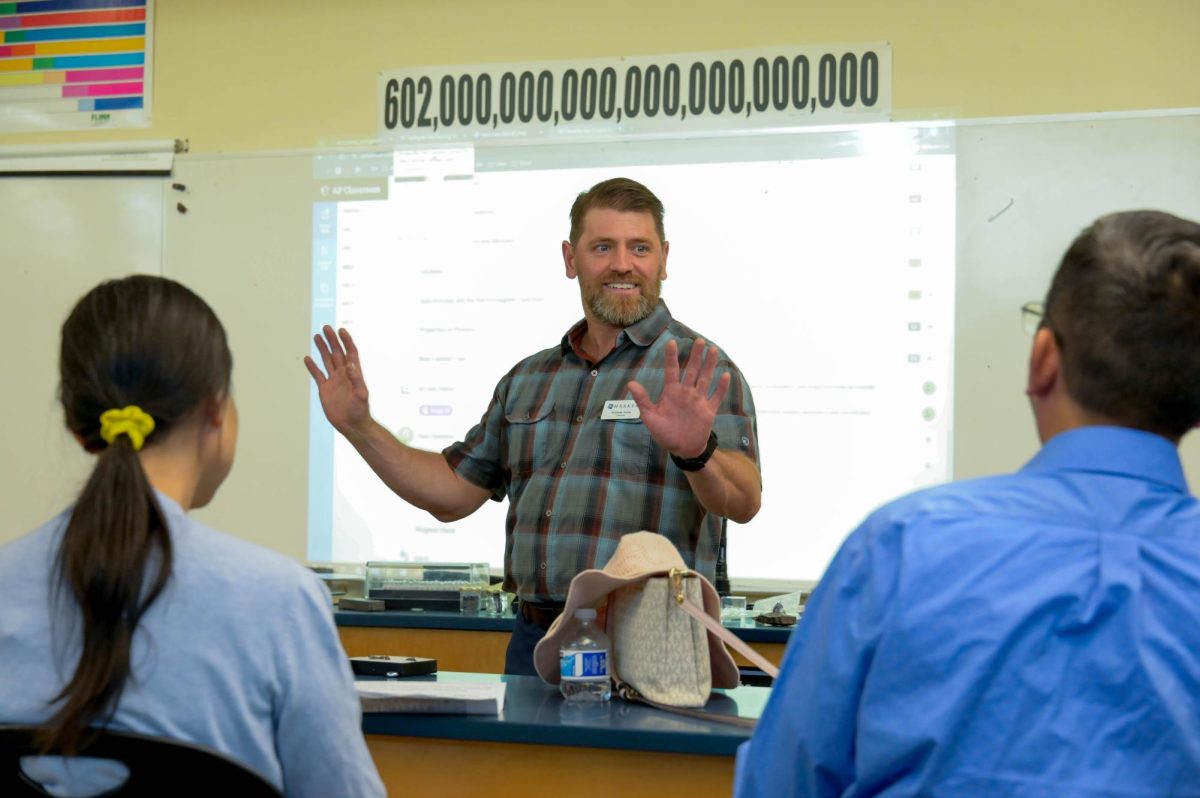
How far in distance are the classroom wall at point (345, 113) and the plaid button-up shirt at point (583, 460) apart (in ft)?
4.76

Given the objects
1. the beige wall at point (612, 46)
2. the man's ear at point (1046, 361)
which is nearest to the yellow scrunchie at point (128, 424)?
the man's ear at point (1046, 361)

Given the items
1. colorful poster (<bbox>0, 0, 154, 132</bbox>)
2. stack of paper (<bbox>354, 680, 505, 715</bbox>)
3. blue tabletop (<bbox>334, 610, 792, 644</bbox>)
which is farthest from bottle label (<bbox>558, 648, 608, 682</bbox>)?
colorful poster (<bbox>0, 0, 154, 132</bbox>)

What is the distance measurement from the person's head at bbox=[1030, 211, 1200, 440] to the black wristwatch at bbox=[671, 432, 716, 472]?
1248 millimetres

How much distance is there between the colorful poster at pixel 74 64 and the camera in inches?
175

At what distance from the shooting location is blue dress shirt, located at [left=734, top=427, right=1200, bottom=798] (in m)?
0.92

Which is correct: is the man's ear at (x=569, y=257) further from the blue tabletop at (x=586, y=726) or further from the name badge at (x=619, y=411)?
the blue tabletop at (x=586, y=726)

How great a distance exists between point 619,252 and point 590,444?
45 cm

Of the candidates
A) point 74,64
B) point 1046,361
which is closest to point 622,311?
point 1046,361

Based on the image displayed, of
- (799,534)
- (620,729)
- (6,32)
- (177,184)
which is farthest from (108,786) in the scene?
(6,32)

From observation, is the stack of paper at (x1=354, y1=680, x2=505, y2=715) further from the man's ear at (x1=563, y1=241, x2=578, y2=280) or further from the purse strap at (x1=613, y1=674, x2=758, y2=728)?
the man's ear at (x1=563, y1=241, x2=578, y2=280)

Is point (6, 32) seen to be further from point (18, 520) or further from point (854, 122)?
point (854, 122)

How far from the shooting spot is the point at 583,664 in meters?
1.83

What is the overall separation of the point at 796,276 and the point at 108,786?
306cm

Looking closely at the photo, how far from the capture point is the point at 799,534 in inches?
148
